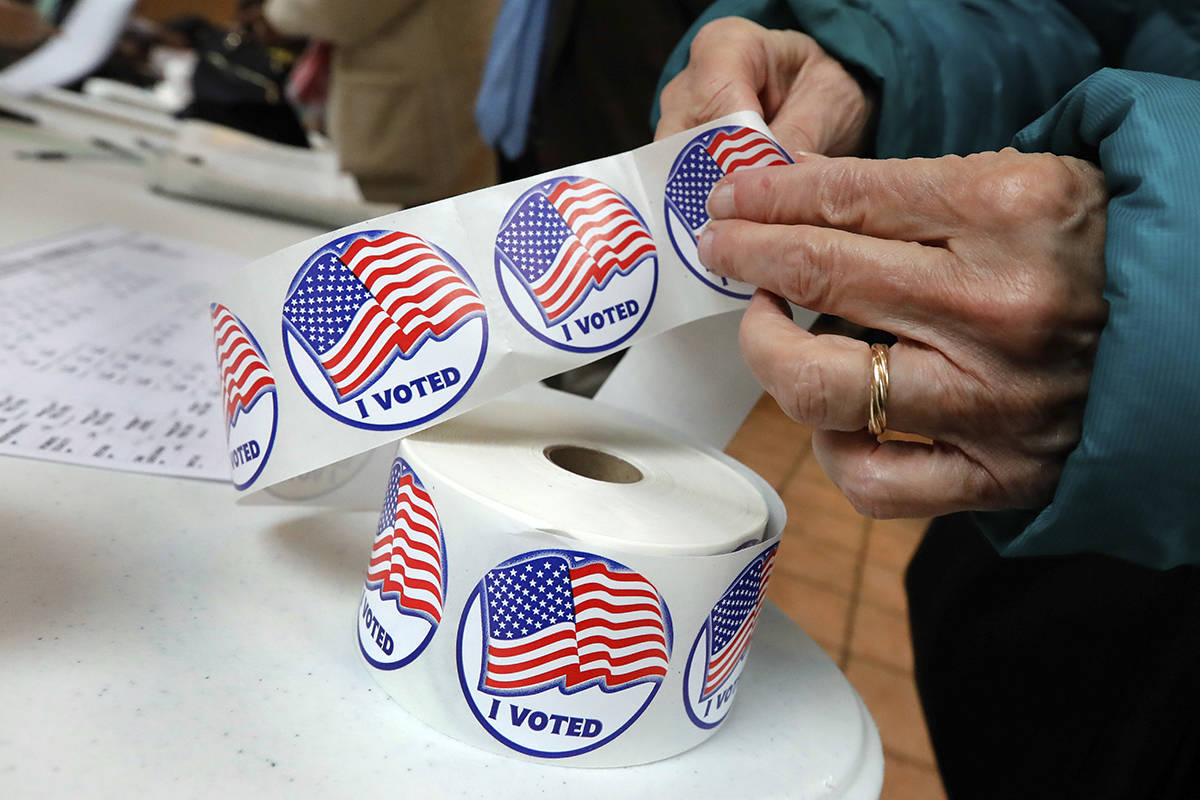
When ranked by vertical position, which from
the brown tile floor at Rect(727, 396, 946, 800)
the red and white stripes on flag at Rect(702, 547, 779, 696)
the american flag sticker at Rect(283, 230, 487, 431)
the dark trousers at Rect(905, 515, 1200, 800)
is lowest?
the brown tile floor at Rect(727, 396, 946, 800)

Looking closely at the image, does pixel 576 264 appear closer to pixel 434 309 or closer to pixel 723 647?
pixel 434 309

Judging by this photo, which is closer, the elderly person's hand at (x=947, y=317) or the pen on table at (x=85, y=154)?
the elderly person's hand at (x=947, y=317)

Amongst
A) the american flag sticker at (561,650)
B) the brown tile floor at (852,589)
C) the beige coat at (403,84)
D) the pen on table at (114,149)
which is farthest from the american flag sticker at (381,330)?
the pen on table at (114,149)

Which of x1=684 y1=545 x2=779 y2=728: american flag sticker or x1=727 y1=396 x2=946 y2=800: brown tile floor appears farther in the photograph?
x1=727 y1=396 x2=946 y2=800: brown tile floor

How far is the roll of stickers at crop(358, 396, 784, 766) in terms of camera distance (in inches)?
16.4

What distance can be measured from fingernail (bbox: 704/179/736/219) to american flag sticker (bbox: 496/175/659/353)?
5 centimetres

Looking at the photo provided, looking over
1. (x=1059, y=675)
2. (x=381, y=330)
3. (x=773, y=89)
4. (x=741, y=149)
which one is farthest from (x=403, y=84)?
(x=1059, y=675)

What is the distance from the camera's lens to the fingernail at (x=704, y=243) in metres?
0.54

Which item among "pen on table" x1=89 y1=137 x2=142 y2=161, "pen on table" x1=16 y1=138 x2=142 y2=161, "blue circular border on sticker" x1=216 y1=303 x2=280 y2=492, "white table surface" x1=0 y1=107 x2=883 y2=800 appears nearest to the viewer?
"white table surface" x1=0 y1=107 x2=883 y2=800

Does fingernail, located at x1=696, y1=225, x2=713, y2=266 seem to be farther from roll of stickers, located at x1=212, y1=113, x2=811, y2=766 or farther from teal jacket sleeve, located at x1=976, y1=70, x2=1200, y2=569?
teal jacket sleeve, located at x1=976, y1=70, x2=1200, y2=569

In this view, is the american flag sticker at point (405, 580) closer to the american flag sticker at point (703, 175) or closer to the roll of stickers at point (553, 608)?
the roll of stickers at point (553, 608)

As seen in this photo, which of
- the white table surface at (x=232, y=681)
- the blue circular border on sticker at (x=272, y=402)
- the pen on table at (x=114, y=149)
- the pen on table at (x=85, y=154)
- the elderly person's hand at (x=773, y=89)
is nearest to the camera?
the white table surface at (x=232, y=681)

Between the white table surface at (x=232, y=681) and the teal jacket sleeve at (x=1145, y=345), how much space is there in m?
0.19

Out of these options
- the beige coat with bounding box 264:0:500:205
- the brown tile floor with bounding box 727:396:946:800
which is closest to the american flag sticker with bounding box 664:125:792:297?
the brown tile floor with bounding box 727:396:946:800
